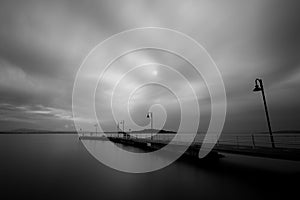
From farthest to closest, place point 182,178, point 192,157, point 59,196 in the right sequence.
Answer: point 192,157 < point 182,178 < point 59,196

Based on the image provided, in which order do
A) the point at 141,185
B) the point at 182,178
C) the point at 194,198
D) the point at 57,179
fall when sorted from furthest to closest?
the point at 57,179
the point at 182,178
the point at 141,185
the point at 194,198

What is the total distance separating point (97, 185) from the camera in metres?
12.2

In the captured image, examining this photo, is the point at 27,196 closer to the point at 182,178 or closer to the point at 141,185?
the point at 141,185

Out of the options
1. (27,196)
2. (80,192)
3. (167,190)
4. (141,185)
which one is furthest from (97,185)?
(167,190)

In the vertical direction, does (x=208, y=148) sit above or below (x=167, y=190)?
above

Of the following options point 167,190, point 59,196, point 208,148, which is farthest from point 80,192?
point 208,148

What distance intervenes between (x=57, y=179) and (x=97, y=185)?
4.68 m

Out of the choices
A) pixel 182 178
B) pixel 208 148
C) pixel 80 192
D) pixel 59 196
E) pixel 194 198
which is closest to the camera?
pixel 194 198

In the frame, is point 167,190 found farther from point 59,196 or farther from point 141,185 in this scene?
point 59,196

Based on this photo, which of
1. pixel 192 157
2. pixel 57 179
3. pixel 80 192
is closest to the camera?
pixel 80 192

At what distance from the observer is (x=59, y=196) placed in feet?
33.0

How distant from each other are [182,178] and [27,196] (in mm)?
11410

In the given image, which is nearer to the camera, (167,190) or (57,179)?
(167,190)

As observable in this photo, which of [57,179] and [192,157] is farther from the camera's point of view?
[192,157]
